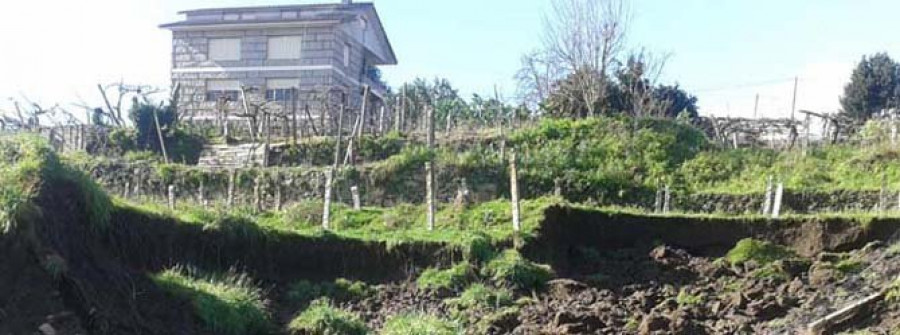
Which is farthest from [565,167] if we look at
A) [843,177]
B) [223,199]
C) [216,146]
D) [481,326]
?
[481,326]

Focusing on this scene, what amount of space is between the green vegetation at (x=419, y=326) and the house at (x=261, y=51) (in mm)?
19611

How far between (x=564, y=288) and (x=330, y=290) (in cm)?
284

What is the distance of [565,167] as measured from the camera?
784 inches

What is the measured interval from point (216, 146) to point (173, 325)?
14.4 meters

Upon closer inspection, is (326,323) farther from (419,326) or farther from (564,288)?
(564,288)

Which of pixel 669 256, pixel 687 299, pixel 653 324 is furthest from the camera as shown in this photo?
pixel 669 256

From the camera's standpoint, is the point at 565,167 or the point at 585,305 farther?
the point at 565,167

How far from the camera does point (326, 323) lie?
10148mm

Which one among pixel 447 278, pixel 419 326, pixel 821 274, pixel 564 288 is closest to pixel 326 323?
pixel 419 326

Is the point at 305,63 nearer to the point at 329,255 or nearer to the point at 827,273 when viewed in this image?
the point at 329,255

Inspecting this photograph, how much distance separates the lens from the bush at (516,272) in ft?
40.2

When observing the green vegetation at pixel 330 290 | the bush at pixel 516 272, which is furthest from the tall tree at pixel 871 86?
the green vegetation at pixel 330 290

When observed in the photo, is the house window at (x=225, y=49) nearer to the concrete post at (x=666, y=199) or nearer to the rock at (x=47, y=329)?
the concrete post at (x=666, y=199)

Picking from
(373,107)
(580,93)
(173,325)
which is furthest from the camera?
(373,107)
